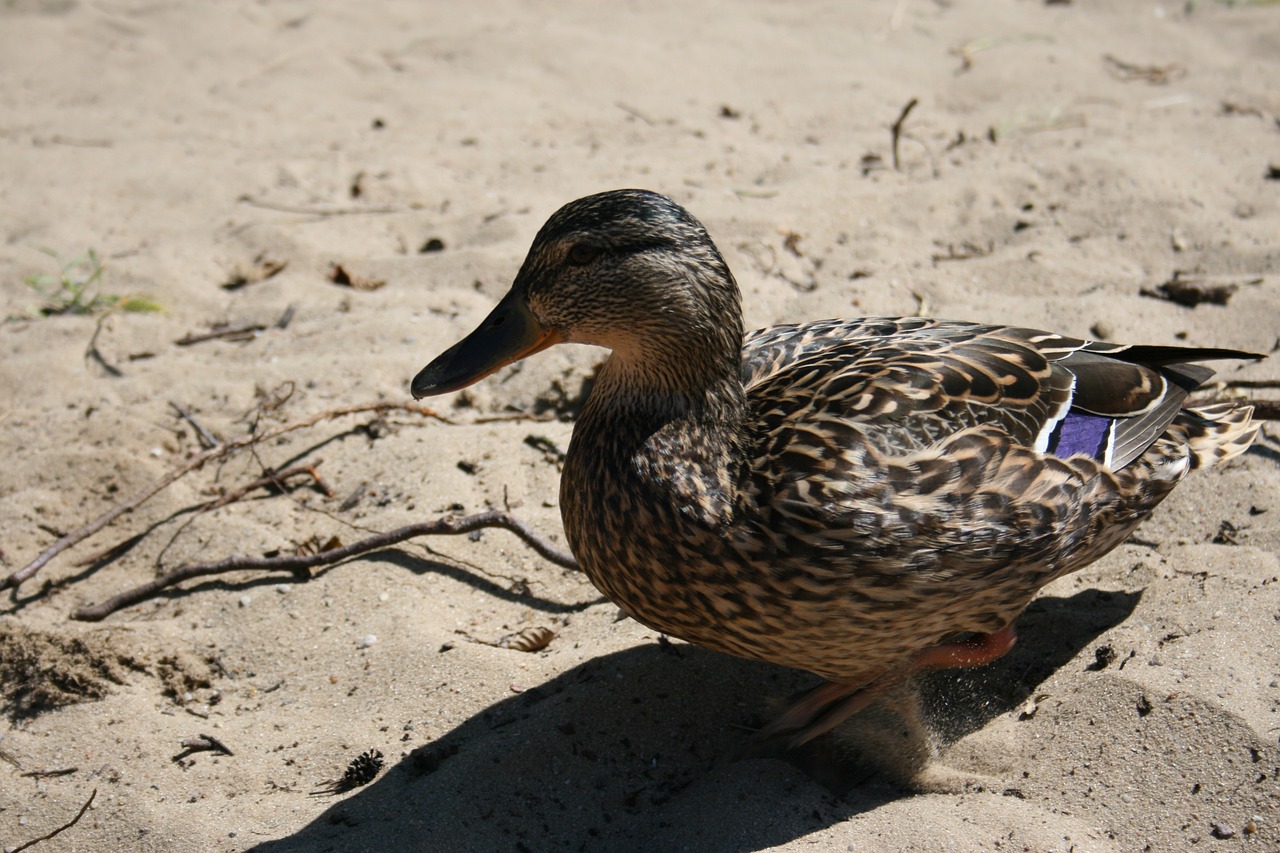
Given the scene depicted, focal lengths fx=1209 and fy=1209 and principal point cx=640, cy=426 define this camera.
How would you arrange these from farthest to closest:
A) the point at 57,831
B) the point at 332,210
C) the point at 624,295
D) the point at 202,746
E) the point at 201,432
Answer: the point at 332,210 < the point at 201,432 < the point at 202,746 < the point at 624,295 < the point at 57,831

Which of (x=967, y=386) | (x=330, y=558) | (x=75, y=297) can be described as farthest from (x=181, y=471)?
(x=967, y=386)

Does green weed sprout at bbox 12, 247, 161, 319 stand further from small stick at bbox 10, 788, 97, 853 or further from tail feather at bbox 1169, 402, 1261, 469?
tail feather at bbox 1169, 402, 1261, 469

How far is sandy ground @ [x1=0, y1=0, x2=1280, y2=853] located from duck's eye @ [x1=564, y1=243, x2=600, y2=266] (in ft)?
4.04

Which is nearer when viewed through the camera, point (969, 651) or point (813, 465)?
point (813, 465)

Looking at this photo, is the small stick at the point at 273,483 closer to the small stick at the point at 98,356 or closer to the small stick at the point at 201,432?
the small stick at the point at 201,432

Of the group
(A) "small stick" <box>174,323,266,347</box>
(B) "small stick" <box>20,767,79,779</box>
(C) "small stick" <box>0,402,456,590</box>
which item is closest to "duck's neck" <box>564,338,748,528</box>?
(C) "small stick" <box>0,402,456,590</box>

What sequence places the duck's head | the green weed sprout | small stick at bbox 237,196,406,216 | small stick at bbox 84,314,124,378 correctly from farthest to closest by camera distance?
small stick at bbox 237,196,406,216 → the green weed sprout → small stick at bbox 84,314,124,378 → the duck's head

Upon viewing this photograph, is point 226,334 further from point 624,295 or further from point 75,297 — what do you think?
point 624,295

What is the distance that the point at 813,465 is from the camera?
3.06 metres

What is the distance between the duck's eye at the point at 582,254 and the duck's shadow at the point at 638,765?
1.23 m

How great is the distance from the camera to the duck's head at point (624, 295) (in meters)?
3.24

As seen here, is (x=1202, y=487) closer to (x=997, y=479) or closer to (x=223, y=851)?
(x=997, y=479)

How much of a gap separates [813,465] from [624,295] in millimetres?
685

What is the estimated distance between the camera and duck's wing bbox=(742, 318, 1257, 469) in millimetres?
3211
